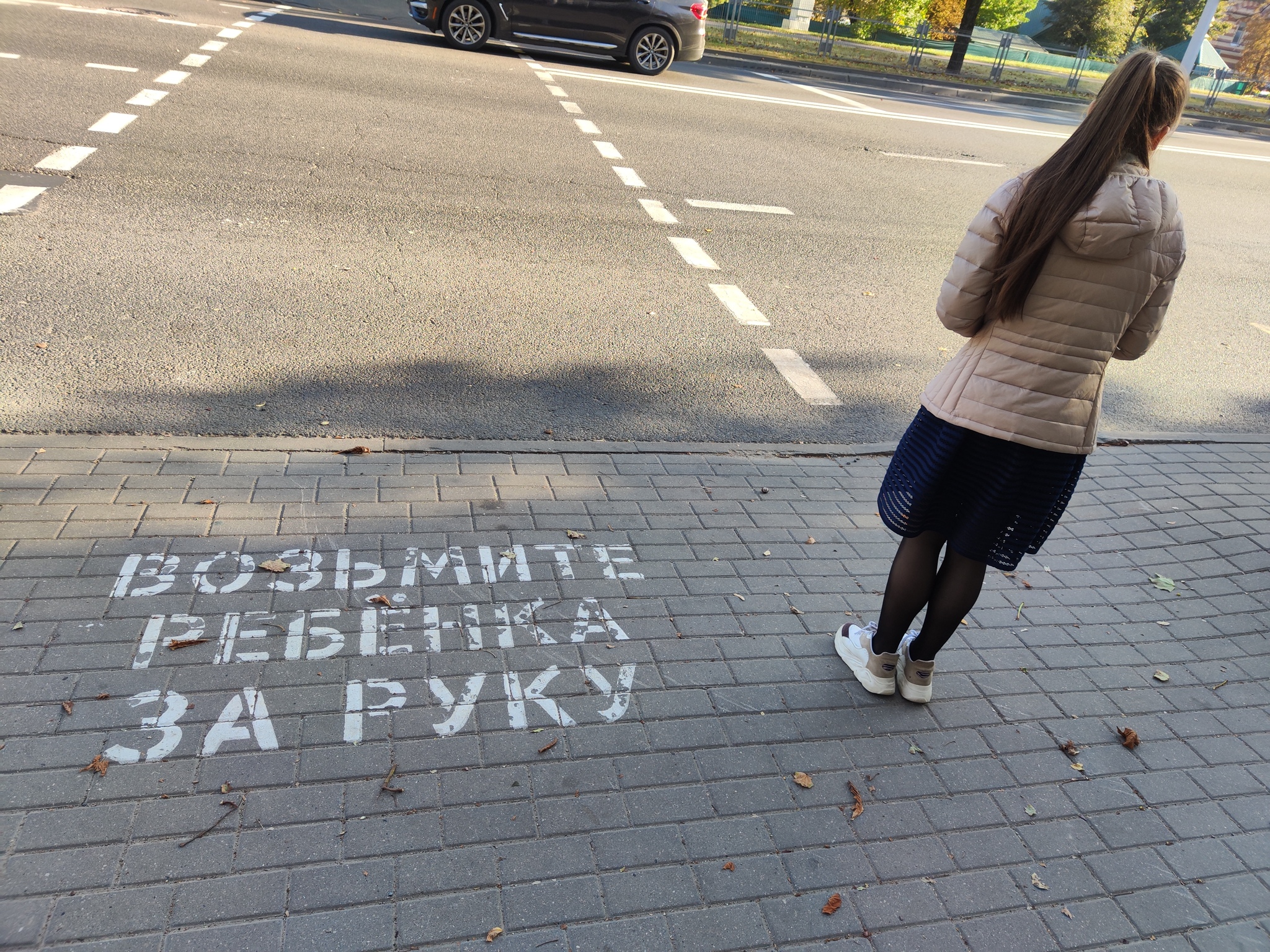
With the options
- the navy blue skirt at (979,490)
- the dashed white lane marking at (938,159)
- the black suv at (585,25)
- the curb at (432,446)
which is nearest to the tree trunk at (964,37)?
the black suv at (585,25)

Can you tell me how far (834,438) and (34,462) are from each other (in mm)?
4146

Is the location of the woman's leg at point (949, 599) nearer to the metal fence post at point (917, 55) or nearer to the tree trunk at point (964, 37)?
the metal fence post at point (917, 55)

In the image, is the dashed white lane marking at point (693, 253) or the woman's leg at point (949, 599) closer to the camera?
the woman's leg at point (949, 599)

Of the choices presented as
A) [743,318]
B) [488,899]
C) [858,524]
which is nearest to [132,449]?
[488,899]

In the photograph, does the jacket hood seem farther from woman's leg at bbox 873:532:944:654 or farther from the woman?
woman's leg at bbox 873:532:944:654

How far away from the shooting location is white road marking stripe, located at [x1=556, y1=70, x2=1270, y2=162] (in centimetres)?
1552

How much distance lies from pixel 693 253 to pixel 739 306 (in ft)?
3.66

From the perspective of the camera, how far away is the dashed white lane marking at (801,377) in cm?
615

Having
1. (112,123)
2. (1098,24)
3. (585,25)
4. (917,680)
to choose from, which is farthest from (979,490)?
(1098,24)

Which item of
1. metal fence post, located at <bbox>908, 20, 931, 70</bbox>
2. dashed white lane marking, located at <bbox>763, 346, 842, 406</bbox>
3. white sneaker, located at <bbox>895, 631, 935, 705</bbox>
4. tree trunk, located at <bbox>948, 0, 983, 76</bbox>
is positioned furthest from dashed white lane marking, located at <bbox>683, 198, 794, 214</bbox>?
tree trunk, located at <bbox>948, 0, 983, 76</bbox>

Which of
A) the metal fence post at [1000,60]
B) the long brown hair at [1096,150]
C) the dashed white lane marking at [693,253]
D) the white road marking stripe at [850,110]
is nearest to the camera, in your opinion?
the long brown hair at [1096,150]

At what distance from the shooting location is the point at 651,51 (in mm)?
16312

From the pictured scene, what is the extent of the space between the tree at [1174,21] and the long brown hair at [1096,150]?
215 feet

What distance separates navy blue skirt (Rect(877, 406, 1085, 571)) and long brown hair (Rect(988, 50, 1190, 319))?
0.58 m
